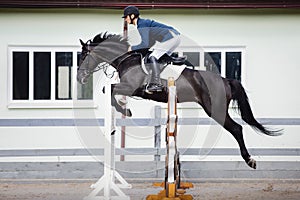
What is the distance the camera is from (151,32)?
8.27 meters

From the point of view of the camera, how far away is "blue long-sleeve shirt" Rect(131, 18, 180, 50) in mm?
8140

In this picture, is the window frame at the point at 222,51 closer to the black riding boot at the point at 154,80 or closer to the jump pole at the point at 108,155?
the black riding boot at the point at 154,80

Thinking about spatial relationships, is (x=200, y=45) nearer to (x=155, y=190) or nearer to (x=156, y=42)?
(x=155, y=190)

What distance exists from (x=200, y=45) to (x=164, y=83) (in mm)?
3211

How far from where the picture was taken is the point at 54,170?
10.4m

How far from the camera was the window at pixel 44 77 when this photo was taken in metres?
11.4

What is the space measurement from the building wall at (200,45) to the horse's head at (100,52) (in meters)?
2.76

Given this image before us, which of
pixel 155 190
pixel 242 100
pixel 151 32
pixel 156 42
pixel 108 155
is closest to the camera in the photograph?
pixel 108 155

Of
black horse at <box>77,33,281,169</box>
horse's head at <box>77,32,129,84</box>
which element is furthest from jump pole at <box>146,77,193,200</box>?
horse's head at <box>77,32,129,84</box>

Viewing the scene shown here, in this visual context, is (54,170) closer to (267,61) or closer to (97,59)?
(97,59)

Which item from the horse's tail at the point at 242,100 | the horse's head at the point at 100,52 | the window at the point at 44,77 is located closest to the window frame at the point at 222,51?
the window at the point at 44,77

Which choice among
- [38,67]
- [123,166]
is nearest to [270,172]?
[123,166]

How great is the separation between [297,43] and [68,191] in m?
4.83

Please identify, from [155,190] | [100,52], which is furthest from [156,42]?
[155,190]
